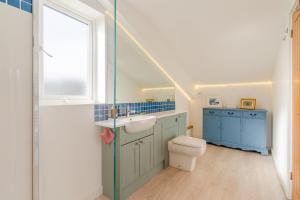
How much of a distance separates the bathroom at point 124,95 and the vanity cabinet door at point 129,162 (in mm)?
11

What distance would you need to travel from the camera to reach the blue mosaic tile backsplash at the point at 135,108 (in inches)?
70.3

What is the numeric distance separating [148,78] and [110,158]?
4.27ft

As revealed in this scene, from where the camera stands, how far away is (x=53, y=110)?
54.9 inches

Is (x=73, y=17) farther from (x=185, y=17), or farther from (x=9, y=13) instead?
(x=185, y=17)

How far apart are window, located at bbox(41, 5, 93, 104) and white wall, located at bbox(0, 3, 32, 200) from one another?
0.60 metres

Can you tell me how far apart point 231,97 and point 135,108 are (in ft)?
8.03

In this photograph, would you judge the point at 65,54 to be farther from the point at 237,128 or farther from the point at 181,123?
the point at 237,128

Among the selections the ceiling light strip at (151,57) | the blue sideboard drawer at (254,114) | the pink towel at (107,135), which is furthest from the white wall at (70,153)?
the blue sideboard drawer at (254,114)

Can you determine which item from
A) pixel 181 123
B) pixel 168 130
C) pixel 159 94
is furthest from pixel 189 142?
pixel 159 94

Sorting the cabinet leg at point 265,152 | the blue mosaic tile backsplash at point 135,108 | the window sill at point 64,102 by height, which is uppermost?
the window sill at point 64,102

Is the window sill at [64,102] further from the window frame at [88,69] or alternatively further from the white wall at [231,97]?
the white wall at [231,97]

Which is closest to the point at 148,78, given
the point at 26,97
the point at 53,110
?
the point at 53,110

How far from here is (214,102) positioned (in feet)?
12.4

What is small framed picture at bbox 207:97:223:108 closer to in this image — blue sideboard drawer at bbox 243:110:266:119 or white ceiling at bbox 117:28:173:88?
blue sideboard drawer at bbox 243:110:266:119
